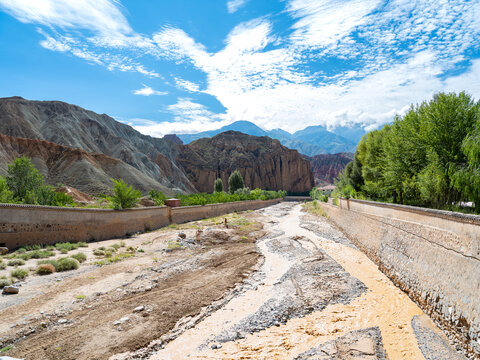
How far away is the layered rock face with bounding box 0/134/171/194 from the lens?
46.5m

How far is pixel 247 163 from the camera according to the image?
128 m

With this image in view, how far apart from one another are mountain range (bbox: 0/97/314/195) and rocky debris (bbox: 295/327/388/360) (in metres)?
45.9

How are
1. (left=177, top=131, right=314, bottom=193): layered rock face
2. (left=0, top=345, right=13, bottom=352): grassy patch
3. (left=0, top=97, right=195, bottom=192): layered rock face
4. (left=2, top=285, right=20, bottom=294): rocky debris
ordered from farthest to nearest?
Answer: (left=177, top=131, right=314, bottom=193): layered rock face, (left=0, top=97, right=195, bottom=192): layered rock face, (left=2, top=285, right=20, bottom=294): rocky debris, (left=0, top=345, right=13, bottom=352): grassy patch

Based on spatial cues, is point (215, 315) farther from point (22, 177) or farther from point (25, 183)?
point (22, 177)

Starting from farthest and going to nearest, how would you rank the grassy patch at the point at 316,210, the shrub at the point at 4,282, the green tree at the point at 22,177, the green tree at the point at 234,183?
1. the green tree at the point at 234,183
2. the grassy patch at the point at 316,210
3. the green tree at the point at 22,177
4. the shrub at the point at 4,282

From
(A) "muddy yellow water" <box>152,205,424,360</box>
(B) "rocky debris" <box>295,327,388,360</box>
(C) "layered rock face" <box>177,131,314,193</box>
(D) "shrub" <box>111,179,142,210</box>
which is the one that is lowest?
(A) "muddy yellow water" <box>152,205,424,360</box>

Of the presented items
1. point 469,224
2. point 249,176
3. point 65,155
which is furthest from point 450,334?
point 249,176

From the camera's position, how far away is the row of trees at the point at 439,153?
13703 mm

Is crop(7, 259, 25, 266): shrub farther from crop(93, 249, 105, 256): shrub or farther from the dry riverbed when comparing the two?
crop(93, 249, 105, 256): shrub

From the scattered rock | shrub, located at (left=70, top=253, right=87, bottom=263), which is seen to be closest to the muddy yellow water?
the scattered rock

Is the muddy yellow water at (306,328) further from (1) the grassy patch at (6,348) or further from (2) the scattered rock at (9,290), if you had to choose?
(2) the scattered rock at (9,290)

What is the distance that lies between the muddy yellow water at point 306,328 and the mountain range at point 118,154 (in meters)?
43.0

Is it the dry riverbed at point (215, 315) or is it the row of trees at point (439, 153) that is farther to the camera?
the row of trees at point (439, 153)

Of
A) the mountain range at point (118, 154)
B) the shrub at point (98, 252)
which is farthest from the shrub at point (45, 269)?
the mountain range at point (118, 154)
